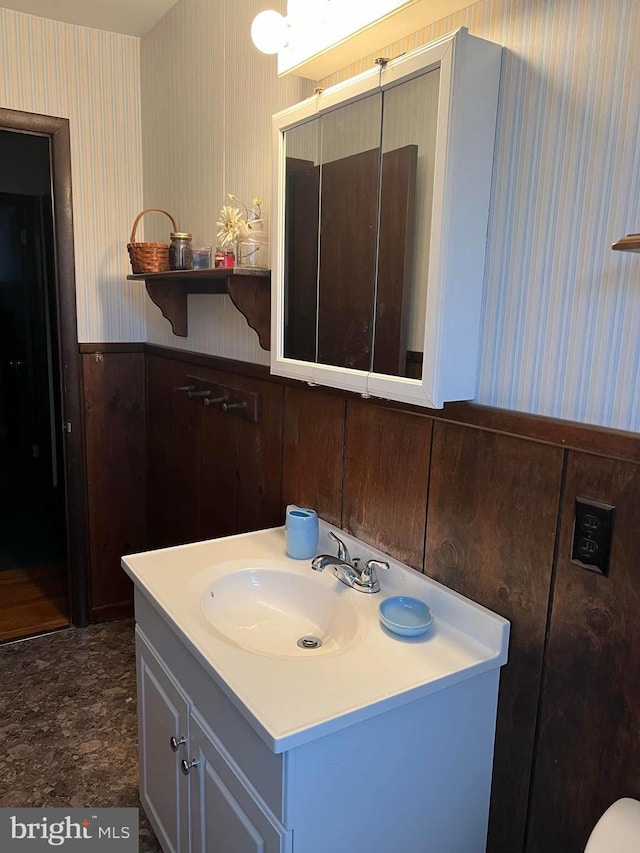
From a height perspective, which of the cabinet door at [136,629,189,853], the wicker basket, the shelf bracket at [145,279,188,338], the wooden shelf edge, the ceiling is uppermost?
the ceiling

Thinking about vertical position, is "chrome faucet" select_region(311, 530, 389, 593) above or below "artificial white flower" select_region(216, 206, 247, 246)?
below

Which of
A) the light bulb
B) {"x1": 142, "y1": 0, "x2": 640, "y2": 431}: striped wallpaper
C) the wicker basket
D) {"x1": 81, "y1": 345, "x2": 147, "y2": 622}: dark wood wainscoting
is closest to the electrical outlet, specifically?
{"x1": 142, "y1": 0, "x2": 640, "y2": 431}: striped wallpaper

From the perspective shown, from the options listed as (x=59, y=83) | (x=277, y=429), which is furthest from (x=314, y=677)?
(x=59, y=83)

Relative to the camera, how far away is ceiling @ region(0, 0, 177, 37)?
7.40 feet

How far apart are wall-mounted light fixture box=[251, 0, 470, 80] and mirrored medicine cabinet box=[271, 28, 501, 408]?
0.26 feet

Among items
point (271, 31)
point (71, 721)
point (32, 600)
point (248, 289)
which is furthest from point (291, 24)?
point (32, 600)

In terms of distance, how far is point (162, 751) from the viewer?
1.54m

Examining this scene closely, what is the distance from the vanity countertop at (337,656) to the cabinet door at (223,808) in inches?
7.1

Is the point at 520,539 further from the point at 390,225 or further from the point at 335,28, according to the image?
the point at 335,28

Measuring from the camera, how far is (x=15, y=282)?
155 inches

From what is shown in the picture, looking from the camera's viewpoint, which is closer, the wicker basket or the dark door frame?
the wicker basket

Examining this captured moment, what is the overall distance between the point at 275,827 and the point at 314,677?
23 cm

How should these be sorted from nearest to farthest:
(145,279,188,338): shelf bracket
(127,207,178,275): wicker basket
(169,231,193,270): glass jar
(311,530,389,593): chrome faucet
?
(311,530,389,593): chrome faucet < (169,231,193,270): glass jar < (127,207,178,275): wicker basket < (145,279,188,338): shelf bracket

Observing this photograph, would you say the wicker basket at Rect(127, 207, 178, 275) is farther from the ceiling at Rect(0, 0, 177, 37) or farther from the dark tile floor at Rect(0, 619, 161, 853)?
the dark tile floor at Rect(0, 619, 161, 853)
